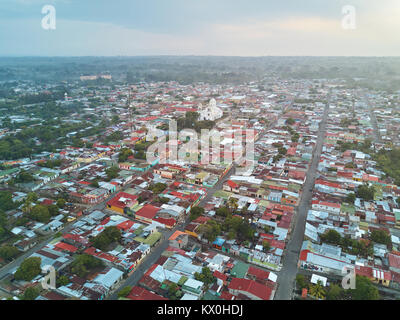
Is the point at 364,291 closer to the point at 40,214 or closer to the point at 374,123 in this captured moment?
the point at 40,214

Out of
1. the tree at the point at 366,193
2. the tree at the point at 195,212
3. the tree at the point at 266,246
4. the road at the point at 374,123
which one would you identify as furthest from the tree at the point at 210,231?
the road at the point at 374,123

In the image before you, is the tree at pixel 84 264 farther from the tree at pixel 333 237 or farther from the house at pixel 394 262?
the house at pixel 394 262

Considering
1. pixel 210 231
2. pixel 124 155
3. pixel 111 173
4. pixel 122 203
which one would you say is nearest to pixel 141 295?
pixel 210 231

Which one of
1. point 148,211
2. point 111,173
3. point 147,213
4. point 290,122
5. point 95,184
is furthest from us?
point 290,122

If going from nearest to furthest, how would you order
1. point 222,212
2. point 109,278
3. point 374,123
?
1. point 109,278
2. point 222,212
3. point 374,123

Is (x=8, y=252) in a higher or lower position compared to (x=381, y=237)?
lower

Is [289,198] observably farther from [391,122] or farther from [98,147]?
[391,122]

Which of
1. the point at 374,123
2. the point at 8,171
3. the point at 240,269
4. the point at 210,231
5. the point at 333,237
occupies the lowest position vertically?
the point at 240,269
